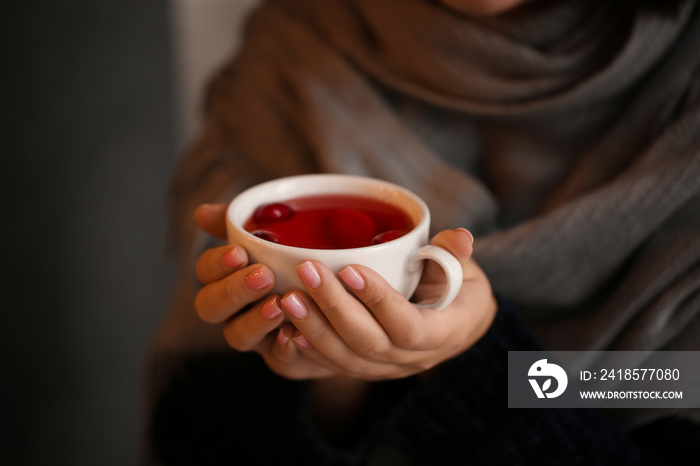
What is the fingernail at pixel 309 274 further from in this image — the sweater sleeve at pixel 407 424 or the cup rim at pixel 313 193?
the sweater sleeve at pixel 407 424

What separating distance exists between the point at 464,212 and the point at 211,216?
1.31ft

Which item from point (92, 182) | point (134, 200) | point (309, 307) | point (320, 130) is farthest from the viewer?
point (134, 200)

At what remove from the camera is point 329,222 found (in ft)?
1.67

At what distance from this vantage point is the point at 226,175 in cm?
92

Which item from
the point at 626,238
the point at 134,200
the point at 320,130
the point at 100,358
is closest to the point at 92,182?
the point at 134,200

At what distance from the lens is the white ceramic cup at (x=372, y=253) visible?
43 cm

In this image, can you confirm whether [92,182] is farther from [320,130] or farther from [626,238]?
[626,238]

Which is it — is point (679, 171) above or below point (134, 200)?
above

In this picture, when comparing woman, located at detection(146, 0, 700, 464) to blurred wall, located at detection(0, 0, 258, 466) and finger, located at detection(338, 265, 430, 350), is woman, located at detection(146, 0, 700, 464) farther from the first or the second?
blurred wall, located at detection(0, 0, 258, 466)

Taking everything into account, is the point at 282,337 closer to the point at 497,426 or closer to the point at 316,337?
the point at 316,337

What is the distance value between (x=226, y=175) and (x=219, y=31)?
67 cm

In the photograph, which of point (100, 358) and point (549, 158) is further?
point (100, 358)

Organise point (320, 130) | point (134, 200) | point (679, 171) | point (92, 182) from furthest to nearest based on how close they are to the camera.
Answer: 1. point (134, 200)
2. point (92, 182)
3. point (320, 130)
4. point (679, 171)
